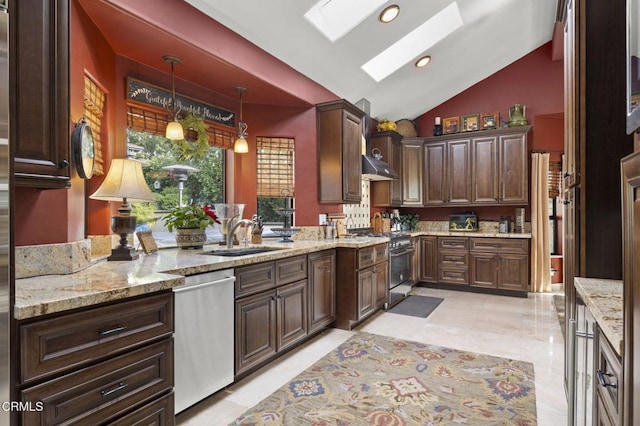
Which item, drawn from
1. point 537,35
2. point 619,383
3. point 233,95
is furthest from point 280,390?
point 537,35

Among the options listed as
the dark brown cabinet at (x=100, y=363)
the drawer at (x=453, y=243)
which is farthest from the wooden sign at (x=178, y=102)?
the drawer at (x=453, y=243)

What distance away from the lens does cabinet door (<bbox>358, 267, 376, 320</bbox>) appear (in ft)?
11.7

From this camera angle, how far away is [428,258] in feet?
18.2

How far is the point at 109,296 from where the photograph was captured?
1.39 metres

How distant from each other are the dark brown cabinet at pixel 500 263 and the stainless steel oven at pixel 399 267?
3.30 feet

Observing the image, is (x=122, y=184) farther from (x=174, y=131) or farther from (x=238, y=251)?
(x=238, y=251)

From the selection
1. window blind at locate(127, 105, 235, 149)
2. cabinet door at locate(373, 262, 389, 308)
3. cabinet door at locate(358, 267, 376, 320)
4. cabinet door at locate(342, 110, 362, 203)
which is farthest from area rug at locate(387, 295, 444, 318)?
window blind at locate(127, 105, 235, 149)

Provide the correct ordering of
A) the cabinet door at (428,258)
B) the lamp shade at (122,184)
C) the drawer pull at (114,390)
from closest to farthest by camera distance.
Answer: the drawer pull at (114,390)
the lamp shade at (122,184)
the cabinet door at (428,258)

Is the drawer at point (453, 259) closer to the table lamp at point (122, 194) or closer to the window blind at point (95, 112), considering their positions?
the table lamp at point (122, 194)

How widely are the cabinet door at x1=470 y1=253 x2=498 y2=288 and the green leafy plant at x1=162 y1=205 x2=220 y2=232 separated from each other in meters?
4.02

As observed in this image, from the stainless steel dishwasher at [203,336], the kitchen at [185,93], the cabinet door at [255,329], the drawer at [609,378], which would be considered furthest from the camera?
the cabinet door at [255,329]

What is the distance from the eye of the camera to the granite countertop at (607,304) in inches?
33.7

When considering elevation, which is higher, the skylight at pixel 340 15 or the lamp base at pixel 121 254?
the skylight at pixel 340 15

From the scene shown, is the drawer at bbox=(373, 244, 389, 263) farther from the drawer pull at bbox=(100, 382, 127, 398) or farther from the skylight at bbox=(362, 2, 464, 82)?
the drawer pull at bbox=(100, 382, 127, 398)
